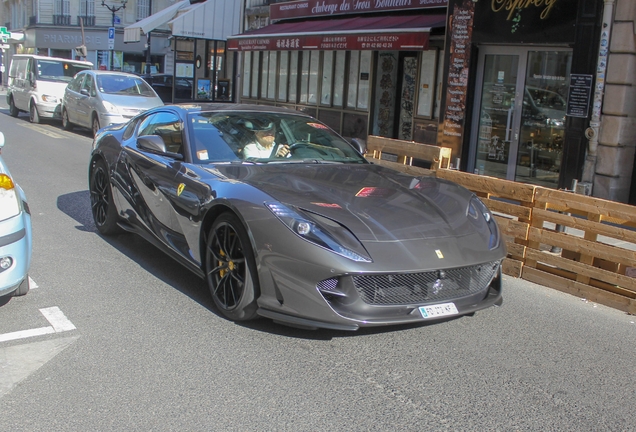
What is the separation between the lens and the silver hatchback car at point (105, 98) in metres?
15.8

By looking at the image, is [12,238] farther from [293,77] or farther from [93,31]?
[93,31]

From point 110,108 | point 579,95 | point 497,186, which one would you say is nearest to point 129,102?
point 110,108

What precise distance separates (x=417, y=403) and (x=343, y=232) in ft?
3.58

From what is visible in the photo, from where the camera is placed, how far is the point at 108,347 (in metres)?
4.19

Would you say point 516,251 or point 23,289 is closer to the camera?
point 23,289

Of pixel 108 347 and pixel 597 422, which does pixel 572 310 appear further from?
pixel 108 347

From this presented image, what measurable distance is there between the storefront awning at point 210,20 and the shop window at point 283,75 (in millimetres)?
4671

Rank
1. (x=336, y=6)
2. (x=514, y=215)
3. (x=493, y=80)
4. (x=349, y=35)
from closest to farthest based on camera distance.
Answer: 1. (x=514, y=215)
2. (x=493, y=80)
3. (x=349, y=35)
4. (x=336, y=6)

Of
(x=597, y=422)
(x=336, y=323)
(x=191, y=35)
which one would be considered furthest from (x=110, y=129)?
(x=191, y=35)

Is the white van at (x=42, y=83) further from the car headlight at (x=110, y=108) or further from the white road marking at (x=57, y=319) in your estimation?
the white road marking at (x=57, y=319)

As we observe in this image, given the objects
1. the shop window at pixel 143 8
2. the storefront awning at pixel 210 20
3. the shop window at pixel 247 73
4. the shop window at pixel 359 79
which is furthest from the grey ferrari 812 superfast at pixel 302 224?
the shop window at pixel 143 8

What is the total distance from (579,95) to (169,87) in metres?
23.6

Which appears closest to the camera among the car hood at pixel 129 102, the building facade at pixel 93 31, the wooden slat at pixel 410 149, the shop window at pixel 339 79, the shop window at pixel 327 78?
the wooden slat at pixel 410 149

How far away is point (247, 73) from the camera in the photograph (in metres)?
22.4
